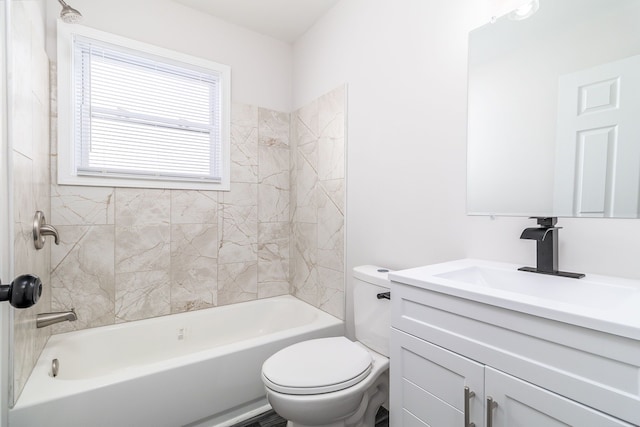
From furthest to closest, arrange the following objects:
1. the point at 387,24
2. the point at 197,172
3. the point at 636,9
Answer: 1. the point at 197,172
2. the point at 387,24
3. the point at 636,9

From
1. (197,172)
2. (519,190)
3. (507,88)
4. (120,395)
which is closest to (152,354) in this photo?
(120,395)

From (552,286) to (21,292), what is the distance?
1.52 m

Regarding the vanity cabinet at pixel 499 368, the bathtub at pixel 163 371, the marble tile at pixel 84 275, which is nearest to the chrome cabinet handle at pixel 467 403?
the vanity cabinet at pixel 499 368

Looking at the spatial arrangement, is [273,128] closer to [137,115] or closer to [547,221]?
[137,115]

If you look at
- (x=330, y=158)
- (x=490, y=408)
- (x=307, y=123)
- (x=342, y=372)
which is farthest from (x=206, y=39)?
(x=490, y=408)

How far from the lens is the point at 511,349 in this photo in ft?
2.55

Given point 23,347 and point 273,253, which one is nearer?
point 23,347

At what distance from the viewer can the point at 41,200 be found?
5.15ft

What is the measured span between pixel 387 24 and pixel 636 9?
1.10 metres

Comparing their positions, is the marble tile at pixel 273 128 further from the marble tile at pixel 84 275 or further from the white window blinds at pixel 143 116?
the marble tile at pixel 84 275

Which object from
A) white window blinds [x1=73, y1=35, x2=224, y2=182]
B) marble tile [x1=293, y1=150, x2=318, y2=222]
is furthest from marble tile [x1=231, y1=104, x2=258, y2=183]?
marble tile [x1=293, y1=150, x2=318, y2=222]

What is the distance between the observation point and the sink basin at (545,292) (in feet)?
2.11

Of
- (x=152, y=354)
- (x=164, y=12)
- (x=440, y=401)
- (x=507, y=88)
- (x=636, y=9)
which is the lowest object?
(x=152, y=354)

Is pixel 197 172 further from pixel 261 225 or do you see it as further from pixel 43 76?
pixel 43 76
